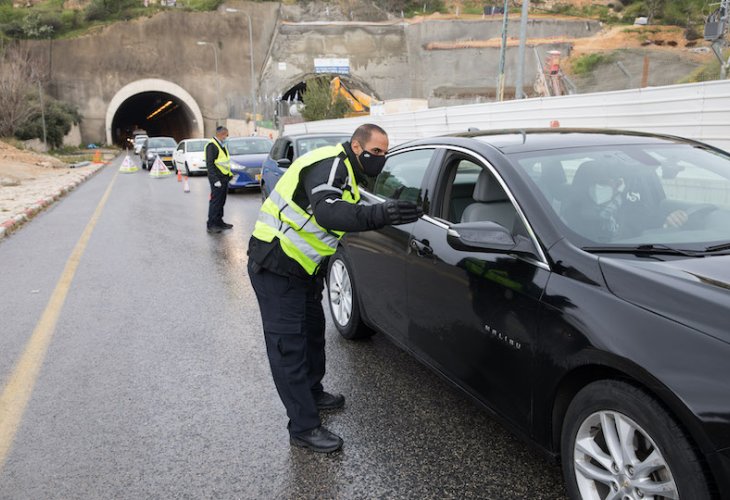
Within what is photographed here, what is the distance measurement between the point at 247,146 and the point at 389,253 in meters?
14.4

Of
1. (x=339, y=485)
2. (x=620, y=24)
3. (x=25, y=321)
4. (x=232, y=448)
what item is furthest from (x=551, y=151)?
(x=620, y=24)

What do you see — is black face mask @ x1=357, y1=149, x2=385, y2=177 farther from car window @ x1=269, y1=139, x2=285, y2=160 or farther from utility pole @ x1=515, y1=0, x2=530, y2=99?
utility pole @ x1=515, y1=0, x2=530, y2=99

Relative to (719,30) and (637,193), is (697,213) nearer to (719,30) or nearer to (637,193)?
(637,193)

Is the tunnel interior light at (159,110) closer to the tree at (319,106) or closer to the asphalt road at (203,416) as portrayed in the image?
Answer: the tree at (319,106)

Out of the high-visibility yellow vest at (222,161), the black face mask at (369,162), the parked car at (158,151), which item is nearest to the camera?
the black face mask at (369,162)

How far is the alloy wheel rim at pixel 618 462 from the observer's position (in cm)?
215

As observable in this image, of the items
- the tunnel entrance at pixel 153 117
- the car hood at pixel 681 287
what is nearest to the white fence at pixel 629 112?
the car hood at pixel 681 287

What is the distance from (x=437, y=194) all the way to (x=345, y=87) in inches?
2216

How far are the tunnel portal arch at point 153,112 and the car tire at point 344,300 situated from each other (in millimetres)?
55270

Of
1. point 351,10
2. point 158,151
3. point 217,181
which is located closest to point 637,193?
point 217,181

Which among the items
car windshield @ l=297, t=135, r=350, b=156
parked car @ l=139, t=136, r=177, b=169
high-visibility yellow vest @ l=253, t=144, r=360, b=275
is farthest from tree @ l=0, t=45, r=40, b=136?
high-visibility yellow vest @ l=253, t=144, r=360, b=275

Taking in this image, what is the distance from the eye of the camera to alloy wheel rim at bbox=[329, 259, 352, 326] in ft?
16.2

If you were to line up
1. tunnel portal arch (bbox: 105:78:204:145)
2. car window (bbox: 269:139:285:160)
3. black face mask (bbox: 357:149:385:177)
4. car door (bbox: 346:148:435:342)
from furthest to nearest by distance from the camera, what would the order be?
tunnel portal arch (bbox: 105:78:204:145) < car window (bbox: 269:139:285:160) < car door (bbox: 346:148:435:342) < black face mask (bbox: 357:149:385:177)

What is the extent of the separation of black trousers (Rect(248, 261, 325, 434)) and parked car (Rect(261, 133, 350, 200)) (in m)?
7.94
